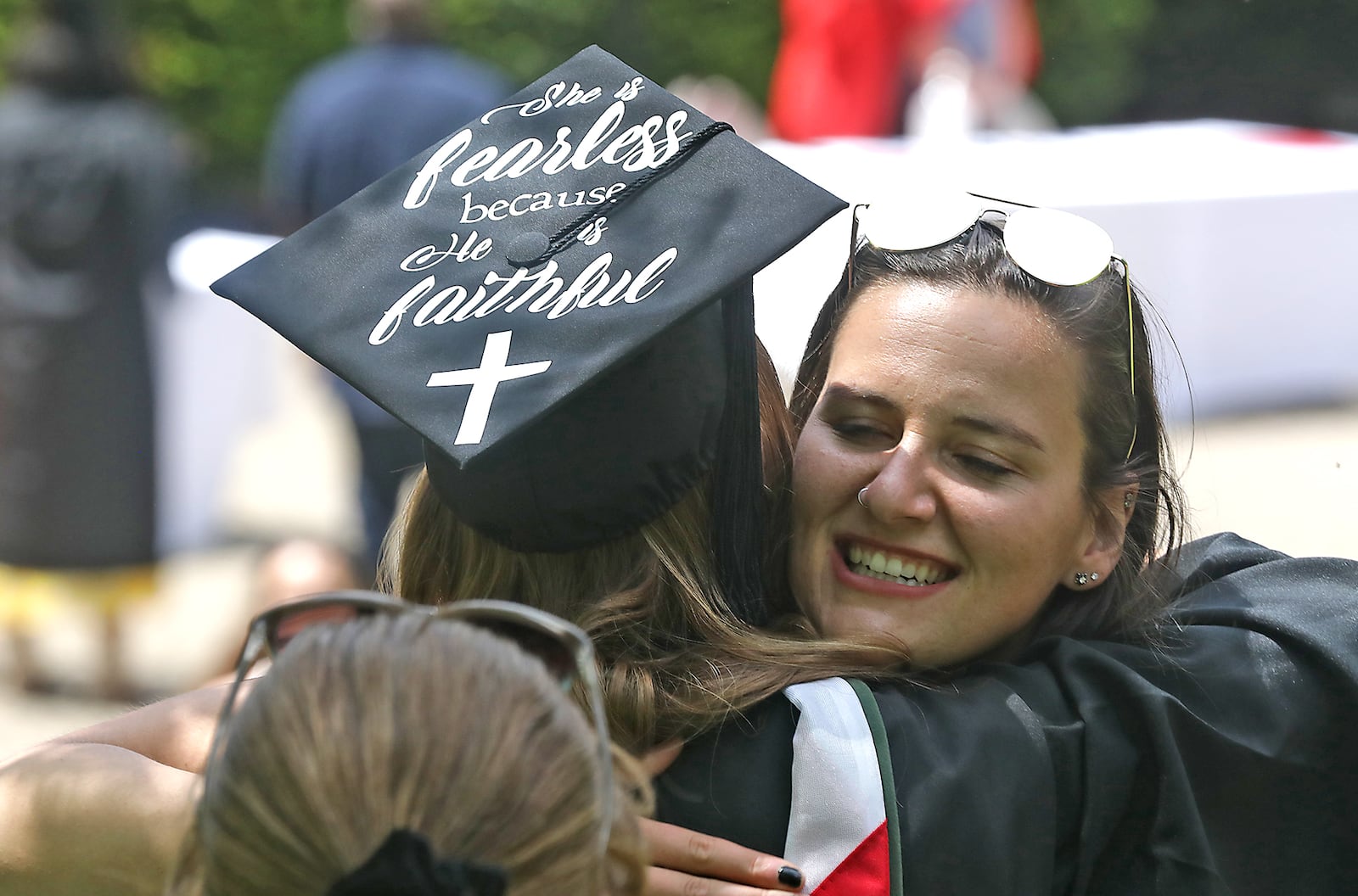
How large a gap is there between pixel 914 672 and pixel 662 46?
1026 cm

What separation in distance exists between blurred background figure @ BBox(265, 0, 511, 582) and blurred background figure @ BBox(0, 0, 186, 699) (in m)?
0.51

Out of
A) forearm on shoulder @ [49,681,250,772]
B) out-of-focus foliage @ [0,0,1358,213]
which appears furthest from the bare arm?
out-of-focus foliage @ [0,0,1358,213]

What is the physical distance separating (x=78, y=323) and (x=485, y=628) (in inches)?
170

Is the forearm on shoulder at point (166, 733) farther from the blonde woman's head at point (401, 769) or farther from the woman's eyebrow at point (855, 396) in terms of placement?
the woman's eyebrow at point (855, 396)

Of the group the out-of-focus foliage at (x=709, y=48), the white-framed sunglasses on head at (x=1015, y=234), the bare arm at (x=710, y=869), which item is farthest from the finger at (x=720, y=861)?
the out-of-focus foliage at (x=709, y=48)

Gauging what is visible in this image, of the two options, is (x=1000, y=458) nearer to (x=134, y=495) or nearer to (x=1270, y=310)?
(x=134, y=495)

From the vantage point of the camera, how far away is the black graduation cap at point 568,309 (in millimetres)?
1479

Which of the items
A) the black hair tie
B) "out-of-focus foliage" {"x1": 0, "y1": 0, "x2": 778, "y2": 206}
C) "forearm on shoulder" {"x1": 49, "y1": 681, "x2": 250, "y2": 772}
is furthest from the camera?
"out-of-focus foliage" {"x1": 0, "y1": 0, "x2": 778, "y2": 206}

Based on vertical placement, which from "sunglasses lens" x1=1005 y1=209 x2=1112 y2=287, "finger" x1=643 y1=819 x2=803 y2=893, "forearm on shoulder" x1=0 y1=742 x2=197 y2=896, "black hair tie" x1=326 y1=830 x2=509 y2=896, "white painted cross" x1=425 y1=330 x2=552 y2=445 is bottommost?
"forearm on shoulder" x1=0 y1=742 x2=197 y2=896

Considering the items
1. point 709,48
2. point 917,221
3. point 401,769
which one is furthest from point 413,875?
point 709,48

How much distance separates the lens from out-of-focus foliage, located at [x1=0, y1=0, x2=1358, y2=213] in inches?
383

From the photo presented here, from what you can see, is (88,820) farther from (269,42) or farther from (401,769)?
(269,42)

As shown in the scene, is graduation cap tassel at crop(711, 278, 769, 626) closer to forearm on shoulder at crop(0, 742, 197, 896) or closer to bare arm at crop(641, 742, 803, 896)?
bare arm at crop(641, 742, 803, 896)

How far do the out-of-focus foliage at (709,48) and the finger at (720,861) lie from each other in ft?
26.5
